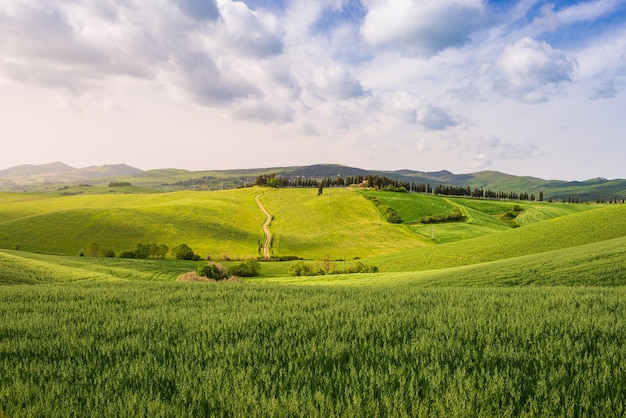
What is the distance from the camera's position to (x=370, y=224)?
119 meters

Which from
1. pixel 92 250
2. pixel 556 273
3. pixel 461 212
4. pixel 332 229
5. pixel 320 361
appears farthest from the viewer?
pixel 461 212

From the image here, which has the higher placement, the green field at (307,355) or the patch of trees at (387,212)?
the green field at (307,355)

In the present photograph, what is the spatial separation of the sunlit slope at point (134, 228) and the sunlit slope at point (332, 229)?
937 cm

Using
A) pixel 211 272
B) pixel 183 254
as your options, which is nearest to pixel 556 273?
pixel 211 272

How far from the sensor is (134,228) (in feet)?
324

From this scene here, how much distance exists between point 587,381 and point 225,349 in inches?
237

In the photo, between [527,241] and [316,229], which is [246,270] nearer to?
[527,241]

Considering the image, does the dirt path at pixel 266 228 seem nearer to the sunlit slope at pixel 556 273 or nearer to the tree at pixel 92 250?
the tree at pixel 92 250

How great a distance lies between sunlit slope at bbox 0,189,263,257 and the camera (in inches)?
3430

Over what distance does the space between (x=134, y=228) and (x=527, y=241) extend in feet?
308

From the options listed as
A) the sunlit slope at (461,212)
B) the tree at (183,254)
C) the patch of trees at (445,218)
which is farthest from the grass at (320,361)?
the patch of trees at (445,218)

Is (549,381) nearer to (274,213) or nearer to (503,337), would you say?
(503,337)

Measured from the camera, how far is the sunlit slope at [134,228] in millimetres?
87125

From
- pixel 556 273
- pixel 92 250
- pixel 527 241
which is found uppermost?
pixel 556 273
